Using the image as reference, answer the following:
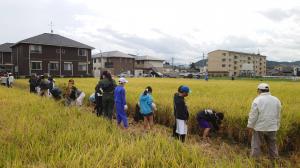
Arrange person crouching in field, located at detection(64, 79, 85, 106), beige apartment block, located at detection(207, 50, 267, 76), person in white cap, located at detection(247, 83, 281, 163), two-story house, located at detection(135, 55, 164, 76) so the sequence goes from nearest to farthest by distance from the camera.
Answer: person in white cap, located at detection(247, 83, 281, 163)
person crouching in field, located at detection(64, 79, 85, 106)
two-story house, located at detection(135, 55, 164, 76)
beige apartment block, located at detection(207, 50, 267, 76)

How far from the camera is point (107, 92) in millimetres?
8281

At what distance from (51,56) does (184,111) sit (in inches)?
1440

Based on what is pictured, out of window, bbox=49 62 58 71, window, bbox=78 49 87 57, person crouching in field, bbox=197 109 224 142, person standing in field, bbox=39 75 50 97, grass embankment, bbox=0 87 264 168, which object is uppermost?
window, bbox=78 49 87 57

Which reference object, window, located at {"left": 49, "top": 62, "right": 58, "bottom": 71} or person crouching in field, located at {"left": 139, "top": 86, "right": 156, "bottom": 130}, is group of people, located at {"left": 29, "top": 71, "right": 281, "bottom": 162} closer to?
person crouching in field, located at {"left": 139, "top": 86, "right": 156, "bottom": 130}

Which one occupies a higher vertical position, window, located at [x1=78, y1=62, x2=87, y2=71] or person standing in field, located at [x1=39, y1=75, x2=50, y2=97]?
window, located at [x1=78, y1=62, x2=87, y2=71]

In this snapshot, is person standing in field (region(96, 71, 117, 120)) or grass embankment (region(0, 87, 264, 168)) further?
person standing in field (region(96, 71, 117, 120))

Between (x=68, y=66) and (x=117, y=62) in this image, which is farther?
(x=117, y=62)

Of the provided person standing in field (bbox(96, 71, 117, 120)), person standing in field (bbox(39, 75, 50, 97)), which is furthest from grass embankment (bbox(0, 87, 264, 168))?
person standing in field (bbox(39, 75, 50, 97))

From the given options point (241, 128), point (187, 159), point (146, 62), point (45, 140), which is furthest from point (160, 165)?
point (146, 62)

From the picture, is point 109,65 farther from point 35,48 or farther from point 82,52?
point 35,48

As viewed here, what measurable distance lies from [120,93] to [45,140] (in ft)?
11.6

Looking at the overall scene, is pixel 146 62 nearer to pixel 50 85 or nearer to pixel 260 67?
pixel 260 67

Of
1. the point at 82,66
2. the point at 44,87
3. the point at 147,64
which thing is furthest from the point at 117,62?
the point at 44,87

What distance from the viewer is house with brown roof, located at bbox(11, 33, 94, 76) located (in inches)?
1486
